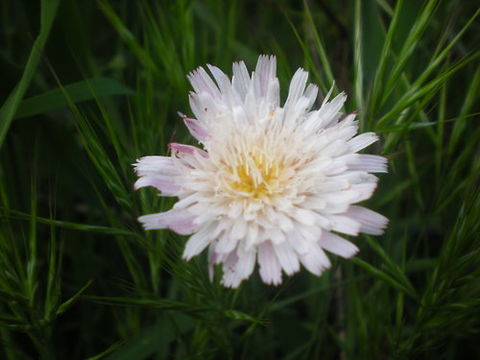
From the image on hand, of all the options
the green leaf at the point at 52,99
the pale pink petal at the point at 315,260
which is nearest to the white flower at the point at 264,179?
the pale pink petal at the point at 315,260

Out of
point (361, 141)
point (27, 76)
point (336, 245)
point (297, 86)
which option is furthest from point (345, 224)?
point (27, 76)

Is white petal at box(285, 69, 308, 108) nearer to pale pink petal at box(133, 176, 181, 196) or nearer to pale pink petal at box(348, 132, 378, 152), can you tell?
pale pink petal at box(348, 132, 378, 152)

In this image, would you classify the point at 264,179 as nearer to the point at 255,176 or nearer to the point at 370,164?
the point at 255,176

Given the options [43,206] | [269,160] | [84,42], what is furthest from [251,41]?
[269,160]

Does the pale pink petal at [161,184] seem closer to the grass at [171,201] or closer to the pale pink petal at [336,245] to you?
the grass at [171,201]

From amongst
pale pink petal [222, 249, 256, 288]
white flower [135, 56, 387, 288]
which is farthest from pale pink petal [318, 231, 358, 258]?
pale pink petal [222, 249, 256, 288]

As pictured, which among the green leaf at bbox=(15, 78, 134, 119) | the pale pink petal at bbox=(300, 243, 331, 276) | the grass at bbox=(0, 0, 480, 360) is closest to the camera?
the pale pink petal at bbox=(300, 243, 331, 276)
